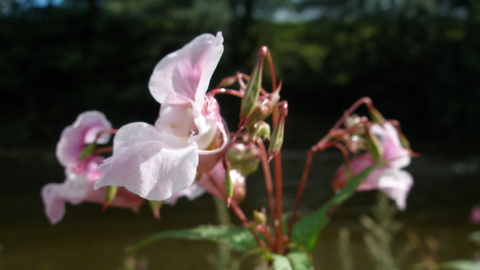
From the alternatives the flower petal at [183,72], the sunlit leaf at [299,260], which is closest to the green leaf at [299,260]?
the sunlit leaf at [299,260]

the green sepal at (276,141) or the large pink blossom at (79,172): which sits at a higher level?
the green sepal at (276,141)

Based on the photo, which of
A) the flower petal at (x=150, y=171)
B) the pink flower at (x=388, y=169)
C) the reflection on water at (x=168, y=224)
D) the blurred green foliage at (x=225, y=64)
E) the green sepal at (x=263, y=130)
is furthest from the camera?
the blurred green foliage at (x=225, y=64)

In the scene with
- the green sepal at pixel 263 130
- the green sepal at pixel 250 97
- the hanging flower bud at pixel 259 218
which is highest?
the green sepal at pixel 250 97

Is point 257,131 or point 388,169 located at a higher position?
point 257,131

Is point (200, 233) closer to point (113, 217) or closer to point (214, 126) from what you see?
point (214, 126)

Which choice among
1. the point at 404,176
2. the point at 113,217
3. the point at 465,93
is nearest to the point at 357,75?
the point at 465,93

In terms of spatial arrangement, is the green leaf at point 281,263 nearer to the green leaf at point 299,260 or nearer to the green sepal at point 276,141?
the green leaf at point 299,260

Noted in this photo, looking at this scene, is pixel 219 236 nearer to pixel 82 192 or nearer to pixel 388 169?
pixel 82 192

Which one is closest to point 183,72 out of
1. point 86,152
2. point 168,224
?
point 86,152
